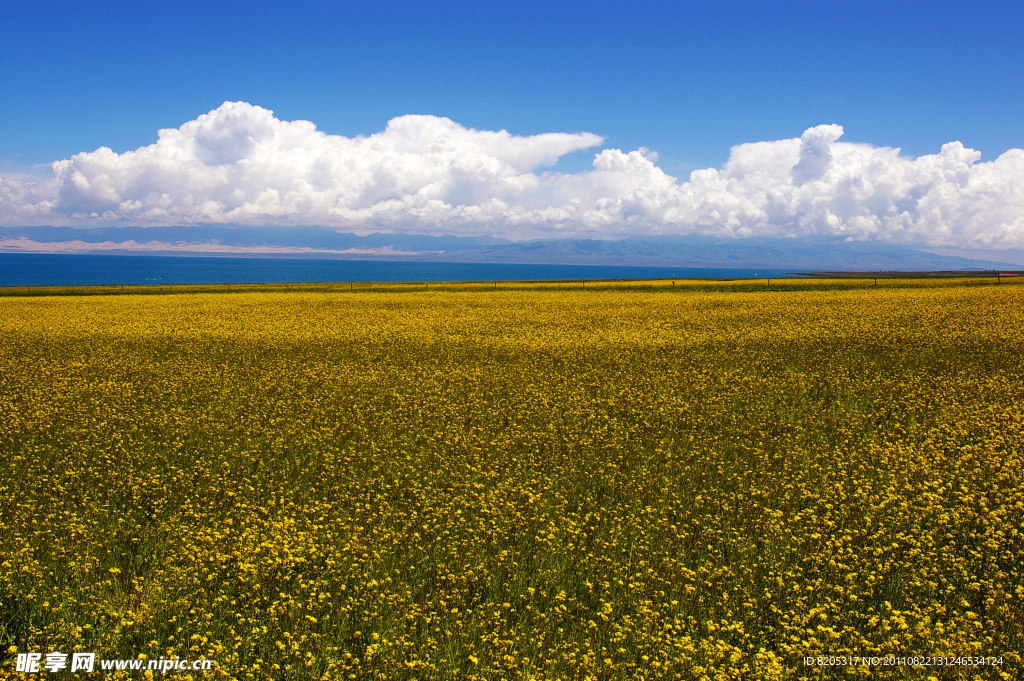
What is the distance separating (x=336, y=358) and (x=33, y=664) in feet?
49.1

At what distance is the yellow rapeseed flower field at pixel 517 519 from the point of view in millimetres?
5023

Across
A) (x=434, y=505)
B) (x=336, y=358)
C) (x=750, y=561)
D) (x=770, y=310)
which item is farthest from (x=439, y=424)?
(x=770, y=310)

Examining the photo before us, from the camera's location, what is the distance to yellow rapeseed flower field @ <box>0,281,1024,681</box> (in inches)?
198

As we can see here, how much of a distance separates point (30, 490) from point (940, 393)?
18.2m

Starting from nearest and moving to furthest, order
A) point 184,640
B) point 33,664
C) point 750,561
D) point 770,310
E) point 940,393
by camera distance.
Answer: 1. point 33,664
2. point 184,640
3. point 750,561
4. point 940,393
5. point 770,310

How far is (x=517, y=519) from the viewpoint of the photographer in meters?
7.34

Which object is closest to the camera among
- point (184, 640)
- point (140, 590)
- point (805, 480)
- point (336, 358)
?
point (184, 640)

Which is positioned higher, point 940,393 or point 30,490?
point 940,393

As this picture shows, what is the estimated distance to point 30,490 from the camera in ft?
26.9

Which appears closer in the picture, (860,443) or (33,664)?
(33,664)

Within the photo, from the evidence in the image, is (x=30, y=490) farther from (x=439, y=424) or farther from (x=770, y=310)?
(x=770, y=310)

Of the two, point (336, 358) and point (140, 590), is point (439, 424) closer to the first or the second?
point (140, 590)

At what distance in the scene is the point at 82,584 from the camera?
18.9 ft

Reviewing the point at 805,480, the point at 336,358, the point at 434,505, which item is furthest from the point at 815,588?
the point at 336,358
